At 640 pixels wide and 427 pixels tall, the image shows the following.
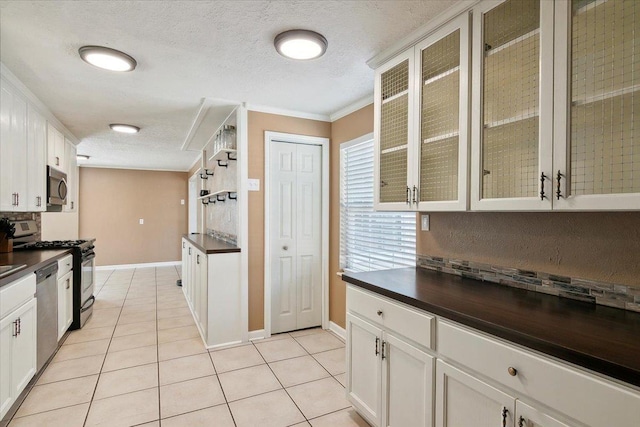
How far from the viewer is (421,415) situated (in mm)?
1528

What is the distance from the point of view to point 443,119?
1836 mm

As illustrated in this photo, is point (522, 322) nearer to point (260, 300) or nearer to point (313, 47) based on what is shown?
point (313, 47)

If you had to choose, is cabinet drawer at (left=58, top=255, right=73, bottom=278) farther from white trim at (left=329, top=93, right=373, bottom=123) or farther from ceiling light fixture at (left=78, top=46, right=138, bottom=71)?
white trim at (left=329, top=93, right=373, bottom=123)

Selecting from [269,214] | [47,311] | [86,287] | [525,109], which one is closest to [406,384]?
[525,109]

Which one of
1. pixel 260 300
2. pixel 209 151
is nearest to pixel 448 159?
pixel 260 300

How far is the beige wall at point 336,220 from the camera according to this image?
11.2 feet

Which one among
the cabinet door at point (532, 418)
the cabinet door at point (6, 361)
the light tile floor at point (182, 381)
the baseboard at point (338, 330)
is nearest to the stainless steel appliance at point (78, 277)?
the light tile floor at point (182, 381)

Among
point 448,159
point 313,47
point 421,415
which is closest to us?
point 421,415

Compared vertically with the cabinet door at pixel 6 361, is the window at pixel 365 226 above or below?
above

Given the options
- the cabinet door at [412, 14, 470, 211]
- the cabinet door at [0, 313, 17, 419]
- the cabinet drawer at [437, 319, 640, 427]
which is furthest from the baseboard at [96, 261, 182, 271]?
the cabinet drawer at [437, 319, 640, 427]

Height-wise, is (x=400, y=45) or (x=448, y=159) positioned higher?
(x=400, y=45)

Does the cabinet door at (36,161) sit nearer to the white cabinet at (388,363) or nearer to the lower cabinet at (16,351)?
the lower cabinet at (16,351)

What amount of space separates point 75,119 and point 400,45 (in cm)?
379

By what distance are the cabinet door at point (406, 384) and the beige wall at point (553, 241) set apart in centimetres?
75
